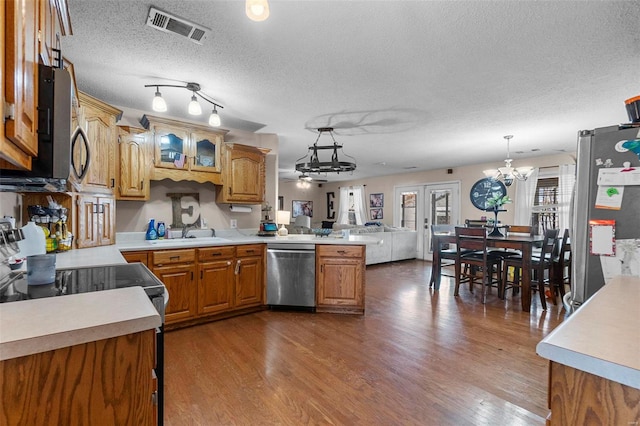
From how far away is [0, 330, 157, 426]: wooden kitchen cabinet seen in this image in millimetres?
711

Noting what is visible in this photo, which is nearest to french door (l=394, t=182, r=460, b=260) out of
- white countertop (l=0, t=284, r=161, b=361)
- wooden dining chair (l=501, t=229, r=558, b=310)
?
wooden dining chair (l=501, t=229, r=558, b=310)

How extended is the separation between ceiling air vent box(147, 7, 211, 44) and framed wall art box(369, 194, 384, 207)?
7272 mm

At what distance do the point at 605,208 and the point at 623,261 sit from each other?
261 millimetres

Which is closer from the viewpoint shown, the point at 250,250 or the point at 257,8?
the point at 257,8

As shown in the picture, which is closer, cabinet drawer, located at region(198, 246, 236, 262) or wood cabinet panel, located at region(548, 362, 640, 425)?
wood cabinet panel, located at region(548, 362, 640, 425)

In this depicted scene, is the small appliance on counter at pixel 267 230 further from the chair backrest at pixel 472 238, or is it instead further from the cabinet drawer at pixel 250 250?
the chair backrest at pixel 472 238

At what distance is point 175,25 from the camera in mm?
1795

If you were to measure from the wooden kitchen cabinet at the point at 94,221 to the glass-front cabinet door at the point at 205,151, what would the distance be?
952mm

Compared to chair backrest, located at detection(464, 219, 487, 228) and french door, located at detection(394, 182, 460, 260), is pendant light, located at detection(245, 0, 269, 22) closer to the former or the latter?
chair backrest, located at detection(464, 219, 487, 228)

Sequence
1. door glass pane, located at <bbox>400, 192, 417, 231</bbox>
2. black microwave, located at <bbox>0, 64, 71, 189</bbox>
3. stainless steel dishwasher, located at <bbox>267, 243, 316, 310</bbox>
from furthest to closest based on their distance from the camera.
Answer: door glass pane, located at <bbox>400, 192, 417, 231</bbox>
stainless steel dishwasher, located at <bbox>267, 243, 316, 310</bbox>
black microwave, located at <bbox>0, 64, 71, 189</bbox>

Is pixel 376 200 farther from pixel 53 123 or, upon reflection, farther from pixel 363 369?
pixel 53 123

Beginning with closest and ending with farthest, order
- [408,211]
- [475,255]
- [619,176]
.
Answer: [619,176], [475,255], [408,211]

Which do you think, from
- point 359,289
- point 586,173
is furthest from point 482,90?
point 359,289

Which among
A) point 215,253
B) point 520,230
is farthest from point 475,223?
point 215,253
